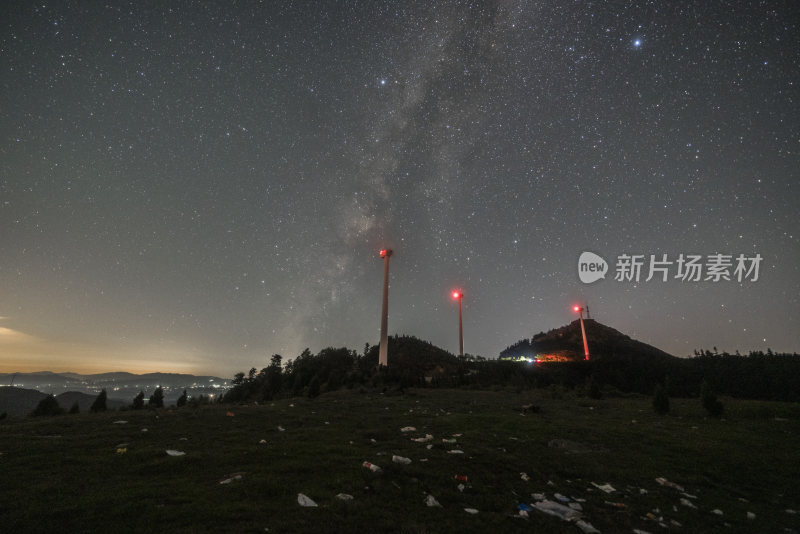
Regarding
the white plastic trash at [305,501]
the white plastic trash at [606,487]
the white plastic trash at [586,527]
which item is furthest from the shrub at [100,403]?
the white plastic trash at [586,527]

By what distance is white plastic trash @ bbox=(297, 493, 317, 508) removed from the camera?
20.3 ft

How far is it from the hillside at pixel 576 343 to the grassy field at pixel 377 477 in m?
83.2

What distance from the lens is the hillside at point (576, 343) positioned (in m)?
98.9

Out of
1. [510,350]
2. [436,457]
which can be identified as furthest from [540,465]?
[510,350]

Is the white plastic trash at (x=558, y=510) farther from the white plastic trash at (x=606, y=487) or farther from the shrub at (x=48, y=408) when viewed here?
the shrub at (x=48, y=408)

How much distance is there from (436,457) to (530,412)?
14.1 metres

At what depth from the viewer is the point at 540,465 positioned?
10078 mm

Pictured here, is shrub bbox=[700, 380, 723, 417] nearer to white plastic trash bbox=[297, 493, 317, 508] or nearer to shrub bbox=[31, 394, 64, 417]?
white plastic trash bbox=[297, 493, 317, 508]

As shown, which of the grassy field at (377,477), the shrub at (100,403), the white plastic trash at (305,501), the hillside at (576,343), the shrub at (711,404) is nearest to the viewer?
the grassy field at (377,477)

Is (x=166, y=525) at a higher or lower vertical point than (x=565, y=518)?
higher

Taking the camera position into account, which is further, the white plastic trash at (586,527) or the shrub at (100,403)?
the shrub at (100,403)

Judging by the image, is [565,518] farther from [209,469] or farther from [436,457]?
[209,469]

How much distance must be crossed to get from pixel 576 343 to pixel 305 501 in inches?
4649

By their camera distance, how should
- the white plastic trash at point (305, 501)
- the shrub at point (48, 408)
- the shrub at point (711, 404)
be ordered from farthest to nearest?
the shrub at point (48, 408) < the shrub at point (711, 404) < the white plastic trash at point (305, 501)
